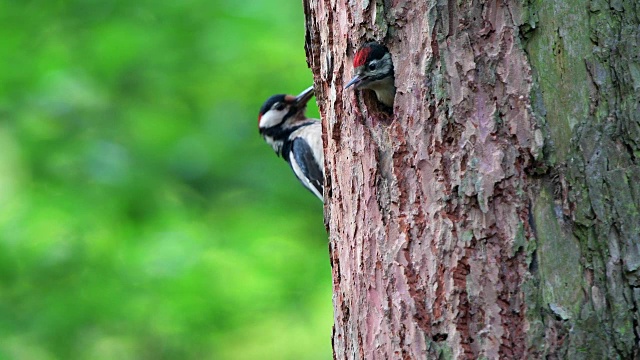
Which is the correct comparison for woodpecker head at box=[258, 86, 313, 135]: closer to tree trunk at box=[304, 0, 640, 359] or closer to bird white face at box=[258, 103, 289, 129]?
bird white face at box=[258, 103, 289, 129]

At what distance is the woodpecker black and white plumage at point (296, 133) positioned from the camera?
600 cm

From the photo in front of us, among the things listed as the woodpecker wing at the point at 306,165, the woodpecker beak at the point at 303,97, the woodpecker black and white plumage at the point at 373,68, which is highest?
the woodpecker beak at the point at 303,97

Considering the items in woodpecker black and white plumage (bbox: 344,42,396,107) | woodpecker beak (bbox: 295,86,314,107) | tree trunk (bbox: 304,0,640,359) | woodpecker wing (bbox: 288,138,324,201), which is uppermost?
woodpecker beak (bbox: 295,86,314,107)

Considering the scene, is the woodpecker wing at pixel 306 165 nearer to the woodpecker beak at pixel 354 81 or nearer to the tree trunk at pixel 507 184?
the woodpecker beak at pixel 354 81

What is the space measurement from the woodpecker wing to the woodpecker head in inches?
7.6

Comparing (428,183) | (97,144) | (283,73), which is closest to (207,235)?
(97,144)

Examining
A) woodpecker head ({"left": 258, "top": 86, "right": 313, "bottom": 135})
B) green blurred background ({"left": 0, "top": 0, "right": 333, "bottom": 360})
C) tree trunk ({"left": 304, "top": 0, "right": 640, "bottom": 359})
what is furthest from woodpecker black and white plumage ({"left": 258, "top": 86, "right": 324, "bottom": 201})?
tree trunk ({"left": 304, "top": 0, "right": 640, "bottom": 359})

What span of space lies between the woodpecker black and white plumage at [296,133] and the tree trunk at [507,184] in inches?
124

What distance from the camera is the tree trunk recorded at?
2.47 meters

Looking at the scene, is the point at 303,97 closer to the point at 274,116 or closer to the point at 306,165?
the point at 274,116

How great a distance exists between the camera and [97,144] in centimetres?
698

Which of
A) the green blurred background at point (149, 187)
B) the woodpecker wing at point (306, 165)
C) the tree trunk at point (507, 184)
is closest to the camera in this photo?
the tree trunk at point (507, 184)

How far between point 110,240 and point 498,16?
4.74m

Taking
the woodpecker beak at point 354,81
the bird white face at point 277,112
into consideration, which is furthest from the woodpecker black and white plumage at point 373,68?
the bird white face at point 277,112
